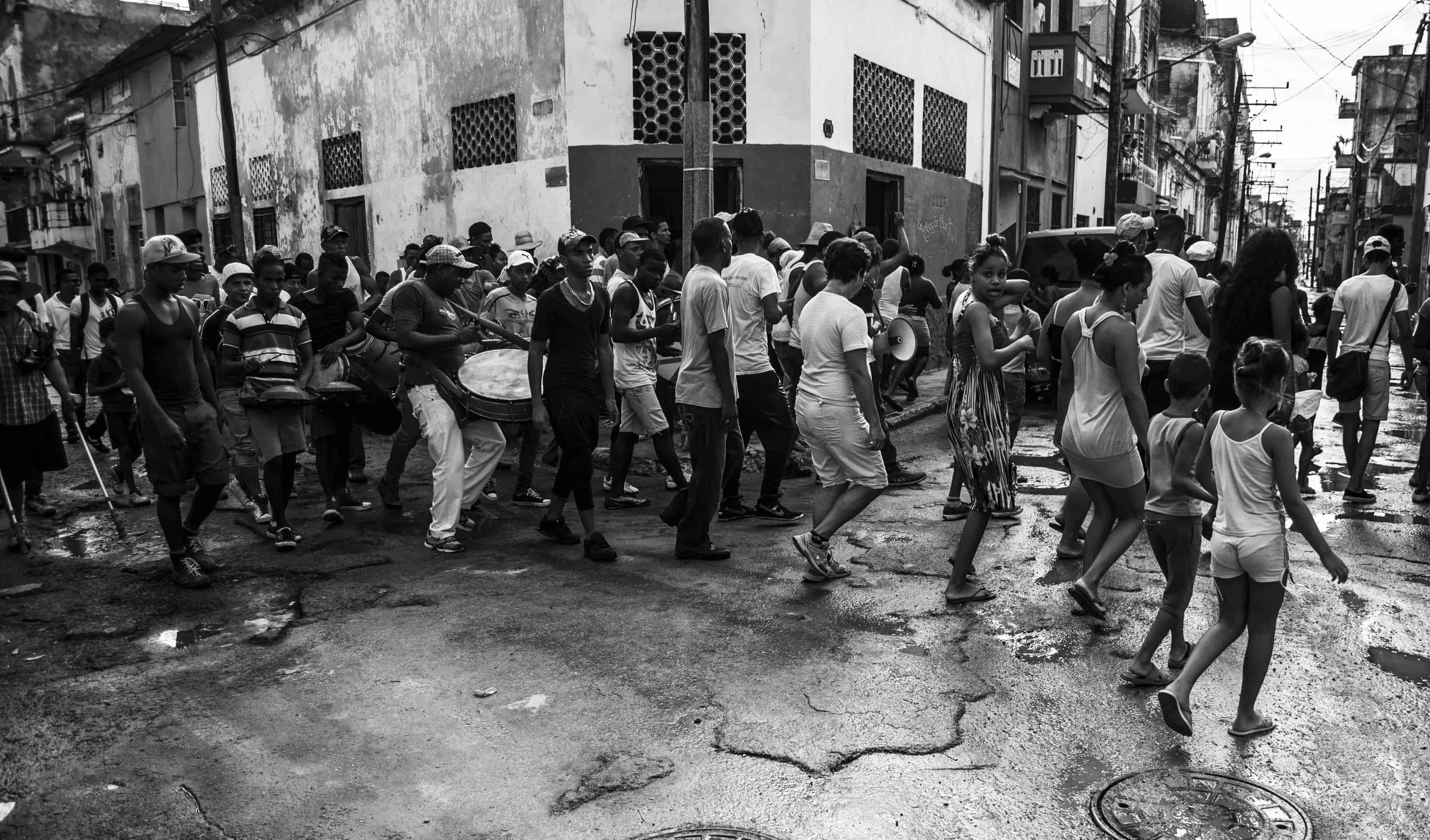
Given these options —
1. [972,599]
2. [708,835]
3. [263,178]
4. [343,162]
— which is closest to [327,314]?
[972,599]

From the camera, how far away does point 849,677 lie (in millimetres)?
4414

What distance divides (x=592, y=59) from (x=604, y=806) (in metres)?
11.6

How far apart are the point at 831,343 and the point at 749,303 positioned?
145 cm

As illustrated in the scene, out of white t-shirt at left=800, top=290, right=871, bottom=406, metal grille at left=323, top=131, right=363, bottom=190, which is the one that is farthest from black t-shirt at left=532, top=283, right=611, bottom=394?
metal grille at left=323, top=131, right=363, bottom=190

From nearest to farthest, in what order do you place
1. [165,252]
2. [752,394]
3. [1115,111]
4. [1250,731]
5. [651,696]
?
1. [1250,731]
2. [651,696]
3. [165,252]
4. [752,394]
5. [1115,111]

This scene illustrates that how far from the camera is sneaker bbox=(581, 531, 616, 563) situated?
6.11m

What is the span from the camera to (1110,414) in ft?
15.7

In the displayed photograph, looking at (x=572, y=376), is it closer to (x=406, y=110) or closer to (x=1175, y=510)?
(x=1175, y=510)

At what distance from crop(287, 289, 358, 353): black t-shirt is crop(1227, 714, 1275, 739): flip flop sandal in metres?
6.07

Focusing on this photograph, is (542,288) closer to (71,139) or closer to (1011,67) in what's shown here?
(1011,67)

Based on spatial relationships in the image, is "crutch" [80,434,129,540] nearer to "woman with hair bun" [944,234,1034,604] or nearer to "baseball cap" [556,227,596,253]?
"baseball cap" [556,227,596,253]

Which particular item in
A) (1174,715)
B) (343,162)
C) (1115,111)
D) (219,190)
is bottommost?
(1174,715)

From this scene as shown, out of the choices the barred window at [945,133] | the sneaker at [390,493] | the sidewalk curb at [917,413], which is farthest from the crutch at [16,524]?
the barred window at [945,133]

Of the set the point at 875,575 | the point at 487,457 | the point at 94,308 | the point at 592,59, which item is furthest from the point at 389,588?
the point at 592,59
